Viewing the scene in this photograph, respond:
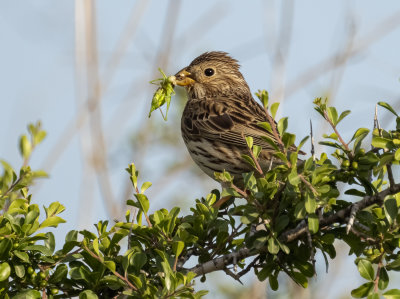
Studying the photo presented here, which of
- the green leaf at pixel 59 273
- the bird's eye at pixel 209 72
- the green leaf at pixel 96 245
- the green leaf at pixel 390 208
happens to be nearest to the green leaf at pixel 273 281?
the green leaf at pixel 390 208

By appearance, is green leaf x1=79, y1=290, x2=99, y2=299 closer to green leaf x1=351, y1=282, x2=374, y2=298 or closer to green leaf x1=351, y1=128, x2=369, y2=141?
green leaf x1=351, y1=282, x2=374, y2=298

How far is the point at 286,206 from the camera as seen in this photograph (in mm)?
3074

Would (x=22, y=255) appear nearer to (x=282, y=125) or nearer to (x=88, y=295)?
(x=88, y=295)

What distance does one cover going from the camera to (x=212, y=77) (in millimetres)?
6871

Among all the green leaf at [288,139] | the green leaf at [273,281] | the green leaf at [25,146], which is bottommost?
the green leaf at [273,281]

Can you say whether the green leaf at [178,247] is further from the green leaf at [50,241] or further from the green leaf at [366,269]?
the green leaf at [366,269]

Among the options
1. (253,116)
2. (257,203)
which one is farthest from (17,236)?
(253,116)

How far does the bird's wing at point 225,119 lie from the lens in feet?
18.0

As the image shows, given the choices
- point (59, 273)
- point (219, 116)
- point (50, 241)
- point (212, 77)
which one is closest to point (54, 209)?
point (50, 241)

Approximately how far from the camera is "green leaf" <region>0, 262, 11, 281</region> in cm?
304

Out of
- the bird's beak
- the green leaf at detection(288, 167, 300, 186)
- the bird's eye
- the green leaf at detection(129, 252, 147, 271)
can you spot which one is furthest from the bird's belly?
the green leaf at detection(288, 167, 300, 186)

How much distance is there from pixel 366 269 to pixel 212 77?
436 cm

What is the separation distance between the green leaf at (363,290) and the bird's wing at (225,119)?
2.46 m

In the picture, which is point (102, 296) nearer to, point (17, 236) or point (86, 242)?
point (86, 242)
